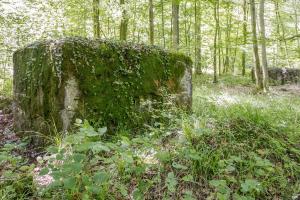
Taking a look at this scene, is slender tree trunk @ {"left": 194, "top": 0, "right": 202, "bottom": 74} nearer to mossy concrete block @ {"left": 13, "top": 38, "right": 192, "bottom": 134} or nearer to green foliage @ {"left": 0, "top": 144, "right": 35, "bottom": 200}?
mossy concrete block @ {"left": 13, "top": 38, "right": 192, "bottom": 134}

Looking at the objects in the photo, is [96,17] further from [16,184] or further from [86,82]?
[16,184]

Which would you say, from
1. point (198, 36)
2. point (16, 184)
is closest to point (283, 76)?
point (198, 36)

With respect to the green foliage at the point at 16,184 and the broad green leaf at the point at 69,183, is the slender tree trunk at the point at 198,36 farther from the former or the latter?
the broad green leaf at the point at 69,183

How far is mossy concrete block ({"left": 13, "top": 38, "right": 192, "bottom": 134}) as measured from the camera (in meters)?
4.27

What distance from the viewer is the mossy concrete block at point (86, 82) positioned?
14.0 ft

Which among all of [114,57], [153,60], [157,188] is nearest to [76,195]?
[157,188]

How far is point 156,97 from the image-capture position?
5238 millimetres

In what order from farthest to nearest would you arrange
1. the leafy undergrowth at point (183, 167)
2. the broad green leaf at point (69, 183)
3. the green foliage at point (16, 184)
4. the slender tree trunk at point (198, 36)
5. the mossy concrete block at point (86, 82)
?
the slender tree trunk at point (198, 36), the mossy concrete block at point (86, 82), the green foliage at point (16, 184), the leafy undergrowth at point (183, 167), the broad green leaf at point (69, 183)

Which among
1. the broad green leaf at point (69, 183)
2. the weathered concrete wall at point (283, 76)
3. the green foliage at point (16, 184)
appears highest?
the weathered concrete wall at point (283, 76)

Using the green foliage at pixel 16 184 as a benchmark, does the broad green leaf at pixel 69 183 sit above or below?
above

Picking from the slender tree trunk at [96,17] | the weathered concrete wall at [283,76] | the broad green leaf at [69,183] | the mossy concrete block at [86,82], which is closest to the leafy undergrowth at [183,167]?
the broad green leaf at [69,183]

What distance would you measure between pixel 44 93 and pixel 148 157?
7.07 ft

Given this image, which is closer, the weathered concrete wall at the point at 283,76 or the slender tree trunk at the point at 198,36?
the slender tree trunk at the point at 198,36

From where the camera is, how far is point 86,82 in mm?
4445
